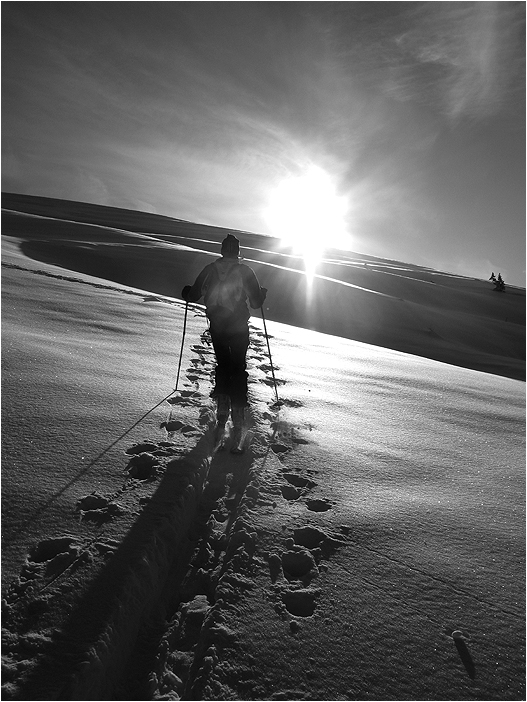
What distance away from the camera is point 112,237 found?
22484 millimetres

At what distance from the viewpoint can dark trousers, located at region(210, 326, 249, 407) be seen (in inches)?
145

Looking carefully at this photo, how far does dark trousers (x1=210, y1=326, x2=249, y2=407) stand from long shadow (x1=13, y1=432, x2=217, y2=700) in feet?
4.87

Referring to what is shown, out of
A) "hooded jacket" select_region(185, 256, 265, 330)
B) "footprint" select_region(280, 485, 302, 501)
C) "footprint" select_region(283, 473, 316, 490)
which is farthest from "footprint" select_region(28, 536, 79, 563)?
"hooded jacket" select_region(185, 256, 265, 330)

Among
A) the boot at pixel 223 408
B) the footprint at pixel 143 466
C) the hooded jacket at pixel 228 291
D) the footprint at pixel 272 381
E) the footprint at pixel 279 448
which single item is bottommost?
the footprint at pixel 143 466

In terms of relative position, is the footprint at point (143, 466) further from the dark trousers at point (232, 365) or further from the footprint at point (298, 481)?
the dark trousers at point (232, 365)

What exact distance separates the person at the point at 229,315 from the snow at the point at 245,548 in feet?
0.84

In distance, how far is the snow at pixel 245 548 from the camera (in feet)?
4.61

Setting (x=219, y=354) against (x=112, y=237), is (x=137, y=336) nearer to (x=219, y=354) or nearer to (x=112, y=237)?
(x=219, y=354)

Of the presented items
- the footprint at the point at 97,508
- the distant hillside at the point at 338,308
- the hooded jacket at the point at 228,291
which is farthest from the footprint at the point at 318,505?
the distant hillside at the point at 338,308

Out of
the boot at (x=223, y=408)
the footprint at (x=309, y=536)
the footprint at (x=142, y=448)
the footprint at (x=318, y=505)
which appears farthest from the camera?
the boot at (x=223, y=408)

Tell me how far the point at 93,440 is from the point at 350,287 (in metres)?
14.2

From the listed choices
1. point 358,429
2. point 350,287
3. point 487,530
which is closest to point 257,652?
point 487,530

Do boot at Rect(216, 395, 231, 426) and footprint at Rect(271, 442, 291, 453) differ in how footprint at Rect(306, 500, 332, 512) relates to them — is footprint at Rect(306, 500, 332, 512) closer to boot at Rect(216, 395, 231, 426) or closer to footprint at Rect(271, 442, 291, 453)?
footprint at Rect(271, 442, 291, 453)

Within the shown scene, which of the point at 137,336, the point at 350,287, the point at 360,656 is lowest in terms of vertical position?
the point at 360,656
